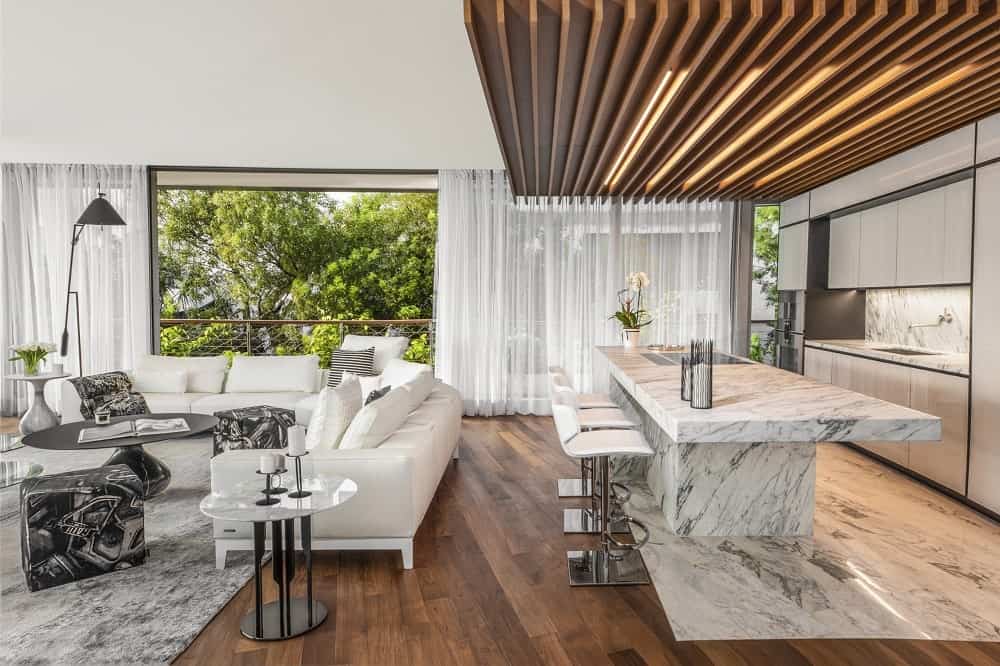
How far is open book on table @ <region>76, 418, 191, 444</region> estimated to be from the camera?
391 cm

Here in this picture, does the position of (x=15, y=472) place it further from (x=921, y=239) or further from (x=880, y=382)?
(x=921, y=239)

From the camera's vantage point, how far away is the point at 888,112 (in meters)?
3.72

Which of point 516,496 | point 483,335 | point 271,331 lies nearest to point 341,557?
point 516,496

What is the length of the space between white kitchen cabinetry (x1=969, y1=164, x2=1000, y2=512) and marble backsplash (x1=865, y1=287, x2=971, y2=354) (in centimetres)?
45

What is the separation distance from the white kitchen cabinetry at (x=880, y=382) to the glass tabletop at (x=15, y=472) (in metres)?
5.45

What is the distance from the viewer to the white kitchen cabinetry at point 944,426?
4043 mm

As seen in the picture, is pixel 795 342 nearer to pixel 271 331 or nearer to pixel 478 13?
pixel 478 13

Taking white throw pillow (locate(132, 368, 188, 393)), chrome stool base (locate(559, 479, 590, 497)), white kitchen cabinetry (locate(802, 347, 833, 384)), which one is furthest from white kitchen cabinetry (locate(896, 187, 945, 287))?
white throw pillow (locate(132, 368, 188, 393))

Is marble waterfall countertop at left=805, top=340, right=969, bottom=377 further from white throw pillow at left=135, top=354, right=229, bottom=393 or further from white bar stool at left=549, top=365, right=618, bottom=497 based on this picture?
white throw pillow at left=135, top=354, right=229, bottom=393

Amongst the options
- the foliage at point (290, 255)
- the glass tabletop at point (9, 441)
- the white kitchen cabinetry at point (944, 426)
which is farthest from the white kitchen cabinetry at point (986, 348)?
the foliage at point (290, 255)

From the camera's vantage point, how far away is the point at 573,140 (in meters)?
4.33

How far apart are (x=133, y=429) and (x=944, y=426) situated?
5.23 metres

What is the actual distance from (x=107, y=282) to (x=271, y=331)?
11.9 feet

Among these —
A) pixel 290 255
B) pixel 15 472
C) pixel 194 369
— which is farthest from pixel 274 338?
pixel 15 472
